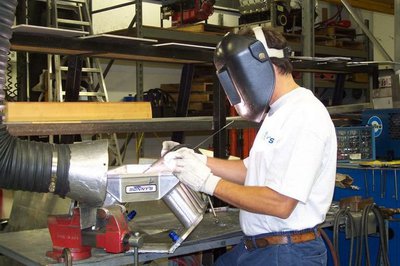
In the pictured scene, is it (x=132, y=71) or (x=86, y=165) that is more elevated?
(x=132, y=71)

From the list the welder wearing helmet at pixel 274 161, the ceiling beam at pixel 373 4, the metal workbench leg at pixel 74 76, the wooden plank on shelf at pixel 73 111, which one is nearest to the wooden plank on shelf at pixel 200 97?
the ceiling beam at pixel 373 4

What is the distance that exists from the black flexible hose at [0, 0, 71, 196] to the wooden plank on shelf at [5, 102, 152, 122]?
738mm

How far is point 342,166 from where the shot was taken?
11.6ft

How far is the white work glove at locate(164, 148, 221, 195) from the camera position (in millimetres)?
2094

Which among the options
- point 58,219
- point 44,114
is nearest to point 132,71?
point 44,114

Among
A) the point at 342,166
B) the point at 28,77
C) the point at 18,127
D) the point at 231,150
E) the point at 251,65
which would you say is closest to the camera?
the point at 251,65

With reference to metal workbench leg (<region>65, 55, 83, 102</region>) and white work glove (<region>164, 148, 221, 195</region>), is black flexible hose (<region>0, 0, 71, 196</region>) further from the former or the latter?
metal workbench leg (<region>65, 55, 83, 102</region>)

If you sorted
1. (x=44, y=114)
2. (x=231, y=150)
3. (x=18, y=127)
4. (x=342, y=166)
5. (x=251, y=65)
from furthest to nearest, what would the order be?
(x=231, y=150) < (x=342, y=166) < (x=44, y=114) < (x=18, y=127) < (x=251, y=65)

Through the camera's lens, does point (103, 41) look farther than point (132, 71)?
No

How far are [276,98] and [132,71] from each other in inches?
194

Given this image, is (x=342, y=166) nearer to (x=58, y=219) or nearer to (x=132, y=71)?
(x=58, y=219)

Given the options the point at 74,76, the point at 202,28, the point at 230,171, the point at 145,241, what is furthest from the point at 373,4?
the point at 145,241

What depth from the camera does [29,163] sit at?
1761 millimetres

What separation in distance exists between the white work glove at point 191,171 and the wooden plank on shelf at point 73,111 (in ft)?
2.61
